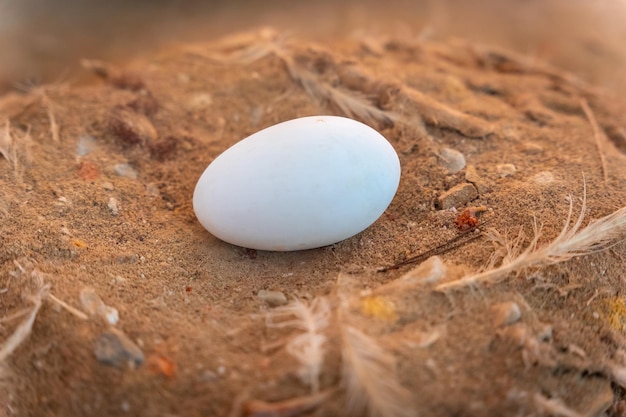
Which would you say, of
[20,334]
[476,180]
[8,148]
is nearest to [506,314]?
[476,180]

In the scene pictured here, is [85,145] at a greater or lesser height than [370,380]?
lesser

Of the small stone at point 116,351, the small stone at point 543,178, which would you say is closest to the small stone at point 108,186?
the small stone at point 116,351

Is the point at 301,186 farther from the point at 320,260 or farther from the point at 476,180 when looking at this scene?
the point at 476,180

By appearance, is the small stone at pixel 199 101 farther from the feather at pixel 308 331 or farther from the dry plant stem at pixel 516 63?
the dry plant stem at pixel 516 63

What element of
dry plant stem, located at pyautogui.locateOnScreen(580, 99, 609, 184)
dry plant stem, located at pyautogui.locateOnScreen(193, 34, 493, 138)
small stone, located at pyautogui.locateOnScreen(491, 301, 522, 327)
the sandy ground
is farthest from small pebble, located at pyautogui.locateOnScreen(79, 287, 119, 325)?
dry plant stem, located at pyautogui.locateOnScreen(580, 99, 609, 184)

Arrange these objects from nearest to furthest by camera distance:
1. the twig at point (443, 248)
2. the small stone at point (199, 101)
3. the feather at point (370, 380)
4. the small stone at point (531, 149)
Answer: the feather at point (370, 380) → the twig at point (443, 248) → the small stone at point (531, 149) → the small stone at point (199, 101)
